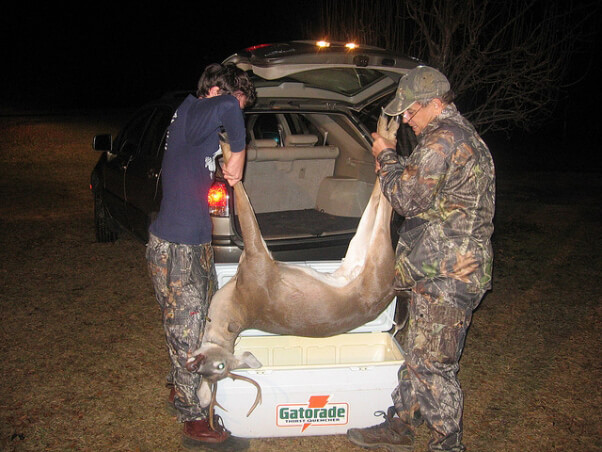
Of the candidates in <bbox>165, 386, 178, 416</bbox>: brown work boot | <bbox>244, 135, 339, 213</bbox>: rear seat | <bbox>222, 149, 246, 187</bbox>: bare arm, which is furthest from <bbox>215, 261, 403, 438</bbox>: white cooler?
<bbox>244, 135, 339, 213</bbox>: rear seat

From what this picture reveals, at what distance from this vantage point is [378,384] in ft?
10.8

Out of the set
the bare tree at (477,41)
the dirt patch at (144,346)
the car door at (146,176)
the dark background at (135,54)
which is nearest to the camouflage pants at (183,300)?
the dirt patch at (144,346)

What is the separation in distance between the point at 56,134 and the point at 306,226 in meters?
16.9

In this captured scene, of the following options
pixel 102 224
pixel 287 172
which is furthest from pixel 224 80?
pixel 102 224

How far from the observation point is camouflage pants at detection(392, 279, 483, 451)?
10.1 feet

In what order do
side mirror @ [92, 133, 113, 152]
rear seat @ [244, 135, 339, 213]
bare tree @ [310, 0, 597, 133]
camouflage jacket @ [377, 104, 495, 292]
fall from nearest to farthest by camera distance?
camouflage jacket @ [377, 104, 495, 292]
rear seat @ [244, 135, 339, 213]
side mirror @ [92, 133, 113, 152]
bare tree @ [310, 0, 597, 133]

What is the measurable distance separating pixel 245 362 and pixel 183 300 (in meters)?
0.50

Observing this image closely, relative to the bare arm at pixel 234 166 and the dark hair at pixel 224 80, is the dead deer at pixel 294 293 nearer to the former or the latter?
the bare arm at pixel 234 166

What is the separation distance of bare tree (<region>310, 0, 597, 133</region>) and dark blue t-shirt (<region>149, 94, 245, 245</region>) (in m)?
5.61

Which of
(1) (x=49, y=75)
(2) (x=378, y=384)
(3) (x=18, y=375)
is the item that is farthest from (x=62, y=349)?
(1) (x=49, y=75)

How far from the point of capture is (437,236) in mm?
3035

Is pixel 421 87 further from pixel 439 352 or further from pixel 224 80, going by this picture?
pixel 439 352

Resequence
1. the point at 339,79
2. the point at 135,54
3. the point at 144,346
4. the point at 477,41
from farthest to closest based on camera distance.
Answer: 1. the point at 135,54
2. the point at 477,41
3. the point at 339,79
4. the point at 144,346

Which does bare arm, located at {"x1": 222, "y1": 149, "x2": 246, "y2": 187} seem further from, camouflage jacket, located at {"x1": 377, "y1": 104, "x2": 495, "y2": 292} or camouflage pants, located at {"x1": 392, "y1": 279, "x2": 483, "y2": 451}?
camouflage pants, located at {"x1": 392, "y1": 279, "x2": 483, "y2": 451}
